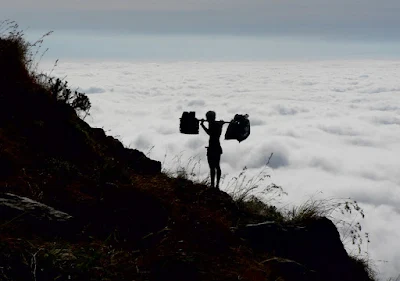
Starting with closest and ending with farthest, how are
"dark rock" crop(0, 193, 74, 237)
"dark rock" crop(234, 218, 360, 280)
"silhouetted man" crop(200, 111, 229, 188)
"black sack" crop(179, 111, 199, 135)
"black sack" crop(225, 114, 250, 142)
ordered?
"dark rock" crop(0, 193, 74, 237)
"dark rock" crop(234, 218, 360, 280)
"black sack" crop(225, 114, 250, 142)
"black sack" crop(179, 111, 199, 135)
"silhouetted man" crop(200, 111, 229, 188)

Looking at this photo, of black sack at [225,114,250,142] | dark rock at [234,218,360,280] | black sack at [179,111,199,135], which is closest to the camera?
dark rock at [234,218,360,280]

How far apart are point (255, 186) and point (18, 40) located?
21.3 ft

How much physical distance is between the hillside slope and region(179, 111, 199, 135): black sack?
3.66 feet

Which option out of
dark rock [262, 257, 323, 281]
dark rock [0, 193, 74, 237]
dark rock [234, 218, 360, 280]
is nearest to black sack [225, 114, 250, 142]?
dark rock [234, 218, 360, 280]

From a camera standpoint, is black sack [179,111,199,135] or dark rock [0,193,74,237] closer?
dark rock [0,193,74,237]

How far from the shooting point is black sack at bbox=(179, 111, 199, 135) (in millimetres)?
9328

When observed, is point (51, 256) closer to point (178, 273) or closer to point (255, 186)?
point (178, 273)

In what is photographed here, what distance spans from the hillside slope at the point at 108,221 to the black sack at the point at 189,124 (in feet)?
3.66

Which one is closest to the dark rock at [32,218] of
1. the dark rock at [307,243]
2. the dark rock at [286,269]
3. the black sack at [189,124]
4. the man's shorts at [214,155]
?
the dark rock at [286,269]

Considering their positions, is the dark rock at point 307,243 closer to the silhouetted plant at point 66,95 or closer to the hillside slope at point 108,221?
the hillside slope at point 108,221

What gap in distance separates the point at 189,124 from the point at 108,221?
4703 millimetres

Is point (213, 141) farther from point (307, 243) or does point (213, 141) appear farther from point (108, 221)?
point (108, 221)

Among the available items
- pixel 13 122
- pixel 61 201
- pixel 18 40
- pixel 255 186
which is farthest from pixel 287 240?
pixel 18 40

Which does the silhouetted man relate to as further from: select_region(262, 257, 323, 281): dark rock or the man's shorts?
select_region(262, 257, 323, 281): dark rock
